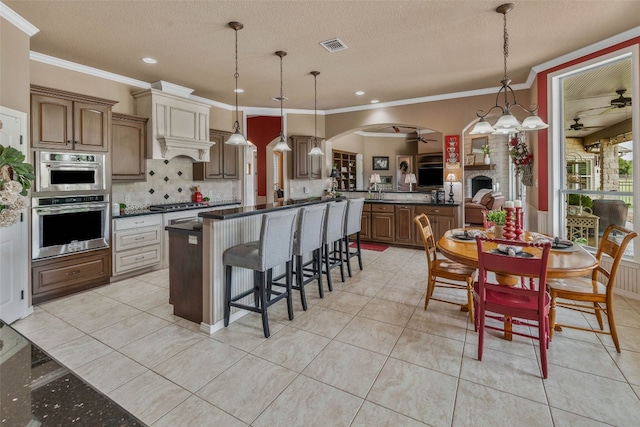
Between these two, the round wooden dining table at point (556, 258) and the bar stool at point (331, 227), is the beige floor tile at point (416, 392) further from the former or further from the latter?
the bar stool at point (331, 227)

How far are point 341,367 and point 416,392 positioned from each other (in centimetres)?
53

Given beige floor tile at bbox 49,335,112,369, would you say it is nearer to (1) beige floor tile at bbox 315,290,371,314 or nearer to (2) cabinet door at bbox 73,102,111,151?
(1) beige floor tile at bbox 315,290,371,314

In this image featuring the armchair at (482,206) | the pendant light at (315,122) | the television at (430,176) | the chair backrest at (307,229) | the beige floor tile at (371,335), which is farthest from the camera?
the television at (430,176)

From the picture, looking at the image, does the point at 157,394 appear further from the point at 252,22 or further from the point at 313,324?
the point at 252,22

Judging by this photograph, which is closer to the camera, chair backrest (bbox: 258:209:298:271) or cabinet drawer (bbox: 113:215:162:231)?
chair backrest (bbox: 258:209:298:271)

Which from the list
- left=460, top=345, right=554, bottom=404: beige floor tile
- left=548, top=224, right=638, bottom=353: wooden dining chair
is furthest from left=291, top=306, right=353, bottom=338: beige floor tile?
left=548, top=224, right=638, bottom=353: wooden dining chair

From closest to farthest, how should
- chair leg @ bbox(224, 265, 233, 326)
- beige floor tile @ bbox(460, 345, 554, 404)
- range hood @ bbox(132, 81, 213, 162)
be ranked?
beige floor tile @ bbox(460, 345, 554, 404)
chair leg @ bbox(224, 265, 233, 326)
range hood @ bbox(132, 81, 213, 162)

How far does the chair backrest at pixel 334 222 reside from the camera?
3.86m

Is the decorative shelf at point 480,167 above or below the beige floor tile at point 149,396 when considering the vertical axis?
above

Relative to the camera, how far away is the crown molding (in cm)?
286

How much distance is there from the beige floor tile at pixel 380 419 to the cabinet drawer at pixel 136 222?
379 centimetres

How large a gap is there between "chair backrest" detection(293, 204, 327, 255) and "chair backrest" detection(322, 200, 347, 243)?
42cm

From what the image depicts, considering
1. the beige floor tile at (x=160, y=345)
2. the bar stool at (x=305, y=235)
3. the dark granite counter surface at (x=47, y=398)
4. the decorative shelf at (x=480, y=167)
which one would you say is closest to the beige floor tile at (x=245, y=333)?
the beige floor tile at (x=160, y=345)

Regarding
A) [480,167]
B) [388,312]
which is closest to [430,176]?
[480,167]
